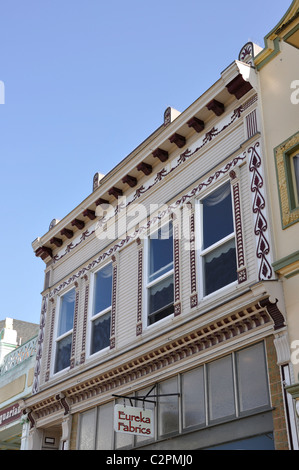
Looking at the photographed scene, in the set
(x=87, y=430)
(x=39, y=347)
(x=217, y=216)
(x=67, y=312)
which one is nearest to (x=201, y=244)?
(x=217, y=216)

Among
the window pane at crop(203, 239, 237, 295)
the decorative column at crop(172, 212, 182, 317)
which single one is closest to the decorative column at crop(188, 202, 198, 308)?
the window pane at crop(203, 239, 237, 295)

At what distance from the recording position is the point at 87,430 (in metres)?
15.4

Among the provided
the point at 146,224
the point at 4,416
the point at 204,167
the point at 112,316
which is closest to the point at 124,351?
the point at 112,316

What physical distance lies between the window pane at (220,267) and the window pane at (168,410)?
212 centimetres

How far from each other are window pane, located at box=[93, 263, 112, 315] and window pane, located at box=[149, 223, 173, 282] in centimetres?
191

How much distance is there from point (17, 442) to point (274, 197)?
13151mm

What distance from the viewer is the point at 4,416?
19.7 metres

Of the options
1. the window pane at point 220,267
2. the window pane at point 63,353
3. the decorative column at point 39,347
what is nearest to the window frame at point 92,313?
the window pane at point 63,353

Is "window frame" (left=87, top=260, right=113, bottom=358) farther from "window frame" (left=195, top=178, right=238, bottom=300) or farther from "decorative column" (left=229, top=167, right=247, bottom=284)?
"decorative column" (left=229, top=167, right=247, bottom=284)

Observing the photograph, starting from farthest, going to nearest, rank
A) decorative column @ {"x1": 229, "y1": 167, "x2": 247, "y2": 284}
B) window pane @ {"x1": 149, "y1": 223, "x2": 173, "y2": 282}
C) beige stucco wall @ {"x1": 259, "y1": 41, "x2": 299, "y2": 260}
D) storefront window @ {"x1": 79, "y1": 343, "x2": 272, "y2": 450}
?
window pane @ {"x1": 149, "y1": 223, "x2": 173, "y2": 282} < decorative column @ {"x1": 229, "y1": 167, "x2": 247, "y2": 284} < beige stucco wall @ {"x1": 259, "y1": 41, "x2": 299, "y2": 260} < storefront window @ {"x1": 79, "y1": 343, "x2": 272, "y2": 450}

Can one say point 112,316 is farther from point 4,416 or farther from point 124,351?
point 4,416

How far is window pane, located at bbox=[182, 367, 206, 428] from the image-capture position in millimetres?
12164

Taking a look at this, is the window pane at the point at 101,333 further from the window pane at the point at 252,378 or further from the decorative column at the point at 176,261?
the window pane at the point at 252,378

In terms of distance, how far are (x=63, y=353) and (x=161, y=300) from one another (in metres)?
4.68
